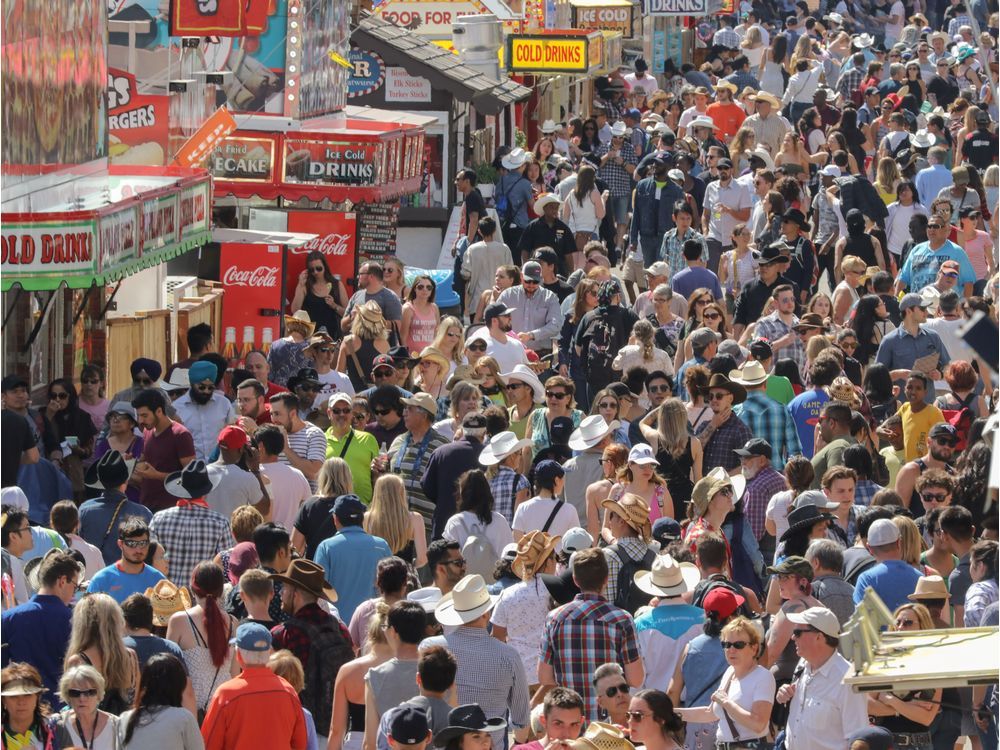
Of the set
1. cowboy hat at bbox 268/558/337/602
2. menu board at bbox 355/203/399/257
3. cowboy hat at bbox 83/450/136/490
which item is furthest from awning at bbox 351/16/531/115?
cowboy hat at bbox 268/558/337/602

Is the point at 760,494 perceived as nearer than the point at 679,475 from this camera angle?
Yes

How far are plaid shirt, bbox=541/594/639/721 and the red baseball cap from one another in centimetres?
281

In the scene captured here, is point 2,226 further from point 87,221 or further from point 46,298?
point 46,298

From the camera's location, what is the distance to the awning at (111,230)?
43.3 feet

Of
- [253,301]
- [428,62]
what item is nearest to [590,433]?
[253,301]

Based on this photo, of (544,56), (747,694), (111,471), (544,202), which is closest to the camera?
(747,694)

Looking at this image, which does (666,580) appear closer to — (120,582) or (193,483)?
(120,582)

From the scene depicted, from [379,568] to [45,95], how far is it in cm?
738

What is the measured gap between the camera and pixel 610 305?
15.2 metres

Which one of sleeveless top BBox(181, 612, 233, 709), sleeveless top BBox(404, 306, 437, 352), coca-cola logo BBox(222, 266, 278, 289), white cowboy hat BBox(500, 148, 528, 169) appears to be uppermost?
white cowboy hat BBox(500, 148, 528, 169)

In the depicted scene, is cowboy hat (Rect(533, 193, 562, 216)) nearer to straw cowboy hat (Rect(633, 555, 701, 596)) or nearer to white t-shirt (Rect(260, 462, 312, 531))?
white t-shirt (Rect(260, 462, 312, 531))

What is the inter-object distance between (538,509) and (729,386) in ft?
7.57

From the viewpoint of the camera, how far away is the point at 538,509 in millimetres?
10352

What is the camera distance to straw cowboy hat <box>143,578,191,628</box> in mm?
8766
